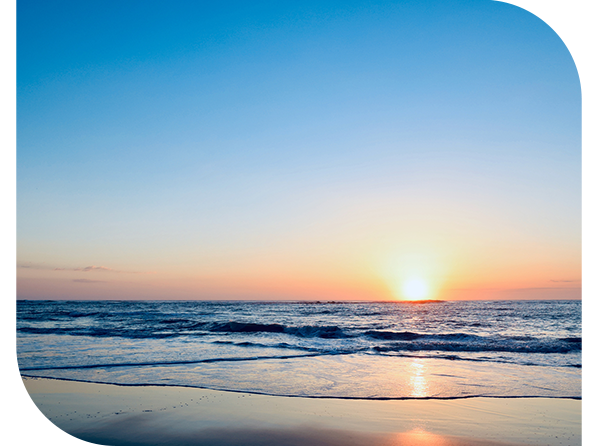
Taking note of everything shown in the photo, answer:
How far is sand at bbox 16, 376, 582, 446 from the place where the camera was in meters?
6.05

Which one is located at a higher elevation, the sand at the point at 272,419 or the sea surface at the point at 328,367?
the sand at the point at 272,419

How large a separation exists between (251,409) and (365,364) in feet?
20.3

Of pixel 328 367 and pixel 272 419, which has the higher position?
pixel 272 419

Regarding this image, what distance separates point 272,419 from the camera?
693 centimetres

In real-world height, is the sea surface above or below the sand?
below

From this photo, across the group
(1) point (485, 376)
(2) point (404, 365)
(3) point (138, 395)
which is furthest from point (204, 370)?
(1) point (485, 376)

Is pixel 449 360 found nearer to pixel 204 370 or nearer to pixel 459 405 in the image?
pixel 459 405

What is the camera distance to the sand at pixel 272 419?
19.9ft

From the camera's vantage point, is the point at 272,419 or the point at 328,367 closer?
the point at 272,419

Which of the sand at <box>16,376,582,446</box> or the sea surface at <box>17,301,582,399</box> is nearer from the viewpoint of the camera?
the sand at <box>16,376,582,446</box>

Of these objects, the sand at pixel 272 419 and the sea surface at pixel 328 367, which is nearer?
the sand at pixel 272 419

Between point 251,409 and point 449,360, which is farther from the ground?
point 251,409
